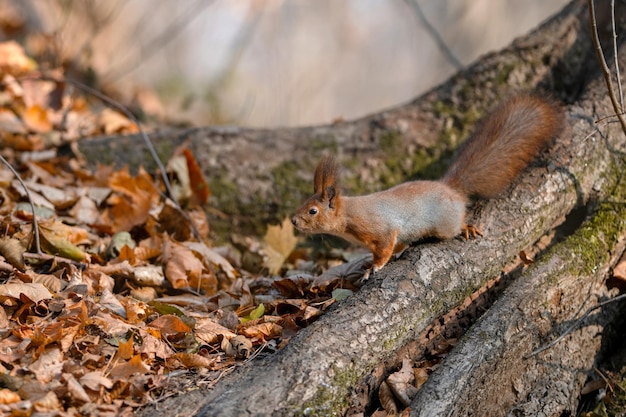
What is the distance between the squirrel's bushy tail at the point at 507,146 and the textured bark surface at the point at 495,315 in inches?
3.3

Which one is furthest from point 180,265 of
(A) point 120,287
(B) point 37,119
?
(B) point 37,119

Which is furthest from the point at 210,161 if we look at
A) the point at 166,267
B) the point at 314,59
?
the point at 314,59

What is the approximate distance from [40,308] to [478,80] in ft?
10.5

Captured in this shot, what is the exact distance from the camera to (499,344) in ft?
8.55

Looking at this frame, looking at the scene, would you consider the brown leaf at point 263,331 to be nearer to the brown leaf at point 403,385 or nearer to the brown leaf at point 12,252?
the brown leaf at point 403,385

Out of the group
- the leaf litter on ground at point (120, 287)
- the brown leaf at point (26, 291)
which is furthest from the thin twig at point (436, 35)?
the brown leaf at point (26, 291)

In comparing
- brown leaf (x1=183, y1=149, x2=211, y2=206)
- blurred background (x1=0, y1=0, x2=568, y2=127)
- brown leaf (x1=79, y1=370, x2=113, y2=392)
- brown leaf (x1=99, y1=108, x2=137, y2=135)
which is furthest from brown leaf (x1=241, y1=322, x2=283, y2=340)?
blurred background (x1=0, y1=0, x2=568, y2=127)

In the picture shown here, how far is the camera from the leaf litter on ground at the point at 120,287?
226cm

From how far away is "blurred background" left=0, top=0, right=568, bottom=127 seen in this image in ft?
22.8

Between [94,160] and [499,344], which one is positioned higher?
[94,160]

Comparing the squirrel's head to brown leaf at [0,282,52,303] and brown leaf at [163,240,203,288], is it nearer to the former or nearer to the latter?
brown leaf at [163,240,203,288]

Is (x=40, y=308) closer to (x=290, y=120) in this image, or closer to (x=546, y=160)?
(x=546, y=160)

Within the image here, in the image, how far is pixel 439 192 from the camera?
10.5 ft

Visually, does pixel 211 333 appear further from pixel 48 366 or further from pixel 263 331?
pixel 48 366
